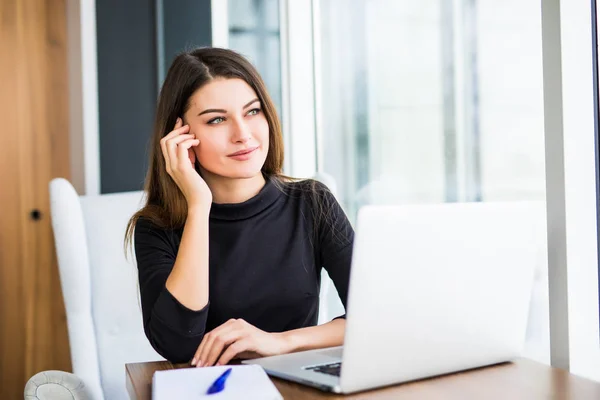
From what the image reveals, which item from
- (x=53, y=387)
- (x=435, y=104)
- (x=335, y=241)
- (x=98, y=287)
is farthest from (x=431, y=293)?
(x=98, y=287)

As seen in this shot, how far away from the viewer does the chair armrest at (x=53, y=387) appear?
5.18 feet

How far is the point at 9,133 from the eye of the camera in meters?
2.50

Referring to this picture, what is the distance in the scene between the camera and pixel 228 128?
1457mm

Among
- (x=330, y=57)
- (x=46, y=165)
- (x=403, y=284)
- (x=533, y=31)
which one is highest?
(x=330, y=57)

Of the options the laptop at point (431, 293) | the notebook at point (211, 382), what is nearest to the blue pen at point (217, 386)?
the notebook at point (211, 382)

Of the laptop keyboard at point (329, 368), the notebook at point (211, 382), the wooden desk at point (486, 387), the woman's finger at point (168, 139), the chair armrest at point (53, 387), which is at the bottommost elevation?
the chair armrest at point (53, 387)

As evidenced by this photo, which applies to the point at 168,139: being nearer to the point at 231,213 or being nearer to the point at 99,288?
the point at 231,213

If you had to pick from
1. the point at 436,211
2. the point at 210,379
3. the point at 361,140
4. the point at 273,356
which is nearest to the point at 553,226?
the point at 436,211

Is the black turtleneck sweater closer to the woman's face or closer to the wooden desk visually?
the woman's face

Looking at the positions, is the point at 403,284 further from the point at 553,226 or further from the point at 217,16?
the point at 217,16

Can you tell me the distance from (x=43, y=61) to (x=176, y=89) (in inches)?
50.1

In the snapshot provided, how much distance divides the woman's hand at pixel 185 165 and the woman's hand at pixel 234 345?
12.8 inches

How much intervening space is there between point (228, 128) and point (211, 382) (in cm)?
66

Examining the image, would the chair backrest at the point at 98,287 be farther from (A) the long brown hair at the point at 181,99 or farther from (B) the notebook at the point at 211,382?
(B) the notebook at the point at 211,382
